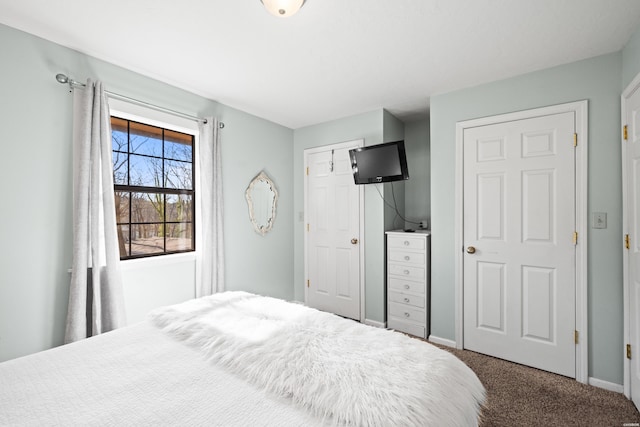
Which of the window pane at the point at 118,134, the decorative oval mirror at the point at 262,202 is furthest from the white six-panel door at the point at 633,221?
the window pane at the point at 118,134

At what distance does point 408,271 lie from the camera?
9.83ft

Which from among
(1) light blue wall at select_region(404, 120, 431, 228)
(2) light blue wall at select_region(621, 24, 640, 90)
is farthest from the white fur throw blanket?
(1) light blue wall at select_region(404, 120, 431, 228)

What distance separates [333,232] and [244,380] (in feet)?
8.21

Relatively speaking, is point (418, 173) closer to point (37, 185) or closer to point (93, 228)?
point (93, 228)

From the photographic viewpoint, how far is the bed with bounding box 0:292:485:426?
36.7 inches

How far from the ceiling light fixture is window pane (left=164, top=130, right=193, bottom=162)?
164 centimetres

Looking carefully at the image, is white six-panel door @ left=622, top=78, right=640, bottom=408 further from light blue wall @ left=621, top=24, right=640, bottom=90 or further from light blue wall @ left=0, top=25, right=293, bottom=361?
light blue wall @ left=0, top=25, right=293, bottom=361

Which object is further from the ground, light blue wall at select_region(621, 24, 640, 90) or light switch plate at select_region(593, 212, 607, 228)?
light blue wall at select_region(621, 24, 640, 90)

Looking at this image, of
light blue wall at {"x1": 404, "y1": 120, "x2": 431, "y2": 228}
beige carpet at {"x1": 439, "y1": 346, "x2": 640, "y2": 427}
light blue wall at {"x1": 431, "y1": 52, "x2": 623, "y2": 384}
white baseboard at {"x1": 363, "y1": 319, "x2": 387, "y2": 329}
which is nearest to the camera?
beige carpet at {"x1": 439, "y1": 346, "x2": 640, "y2": 427}

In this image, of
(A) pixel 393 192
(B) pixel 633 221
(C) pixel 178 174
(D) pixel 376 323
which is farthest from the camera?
(A) pixel 393 192

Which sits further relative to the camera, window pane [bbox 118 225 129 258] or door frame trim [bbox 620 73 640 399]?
window pane [bbox 118 225 129 258]

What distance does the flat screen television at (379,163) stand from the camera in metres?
2.88

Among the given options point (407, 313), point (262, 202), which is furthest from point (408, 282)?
point (262, 202)

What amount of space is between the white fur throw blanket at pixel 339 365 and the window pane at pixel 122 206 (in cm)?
105
